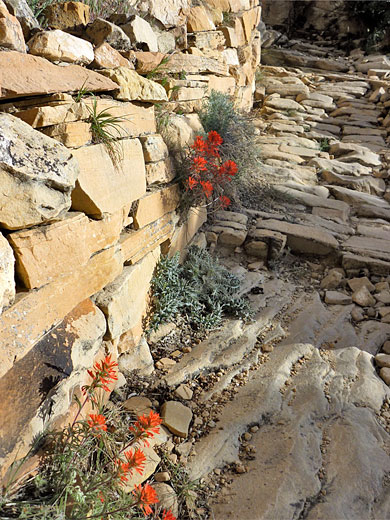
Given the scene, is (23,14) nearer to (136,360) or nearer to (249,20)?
(136,360)

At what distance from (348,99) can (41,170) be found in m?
8.33

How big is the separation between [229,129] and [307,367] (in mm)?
2512

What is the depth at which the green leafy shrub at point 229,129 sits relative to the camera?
4.01 meters

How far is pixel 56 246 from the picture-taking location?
1.93 metres

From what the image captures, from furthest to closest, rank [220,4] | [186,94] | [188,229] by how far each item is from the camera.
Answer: [220,4] < [186,94] < [188,229]

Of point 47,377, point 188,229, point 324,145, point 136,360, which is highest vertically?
point 47,377

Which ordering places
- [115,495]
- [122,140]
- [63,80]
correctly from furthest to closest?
[122,140]
[63,80]
[115,495]

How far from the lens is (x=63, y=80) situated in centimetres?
208

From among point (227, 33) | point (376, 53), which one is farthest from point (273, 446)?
point (376, 53)

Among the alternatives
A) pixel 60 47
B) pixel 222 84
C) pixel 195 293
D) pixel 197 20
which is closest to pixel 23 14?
pixel 60 47

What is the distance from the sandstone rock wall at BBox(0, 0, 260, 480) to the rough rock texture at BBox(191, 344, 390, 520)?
0.71 metres

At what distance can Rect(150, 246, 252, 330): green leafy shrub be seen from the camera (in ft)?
9.90

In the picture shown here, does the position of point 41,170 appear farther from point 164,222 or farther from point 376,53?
point 376,53

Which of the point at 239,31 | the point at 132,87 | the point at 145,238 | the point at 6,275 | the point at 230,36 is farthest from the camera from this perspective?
the point at 239,31
